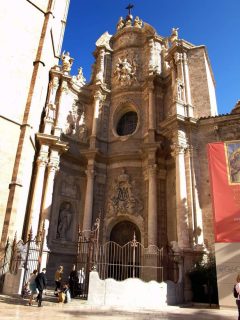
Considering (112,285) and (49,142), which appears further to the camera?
(49,142)

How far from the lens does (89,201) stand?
17516 mm

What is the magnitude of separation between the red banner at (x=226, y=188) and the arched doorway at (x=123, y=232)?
22.2 ft

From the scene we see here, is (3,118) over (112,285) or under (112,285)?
over

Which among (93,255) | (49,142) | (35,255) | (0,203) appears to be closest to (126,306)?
(93,255)

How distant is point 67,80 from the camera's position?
64.2 feet

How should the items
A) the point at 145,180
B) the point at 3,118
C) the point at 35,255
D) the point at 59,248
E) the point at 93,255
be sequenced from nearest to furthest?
the point at 93,255, the point at 35,255, the point at 3,118, the point at 59,248, the point at 145,180

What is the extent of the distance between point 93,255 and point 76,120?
37.0 feet

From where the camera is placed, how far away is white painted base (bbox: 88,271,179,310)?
384 inches

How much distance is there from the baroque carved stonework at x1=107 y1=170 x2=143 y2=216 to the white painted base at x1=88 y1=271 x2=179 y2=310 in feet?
20.8

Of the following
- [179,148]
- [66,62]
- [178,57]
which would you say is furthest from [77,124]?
[179,148]

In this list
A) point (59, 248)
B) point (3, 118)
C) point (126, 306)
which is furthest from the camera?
point (59, 248)

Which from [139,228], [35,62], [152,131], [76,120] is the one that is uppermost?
[35,62]

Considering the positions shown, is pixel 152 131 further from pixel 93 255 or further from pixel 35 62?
pixel 93 255

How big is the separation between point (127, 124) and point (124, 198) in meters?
5.52
